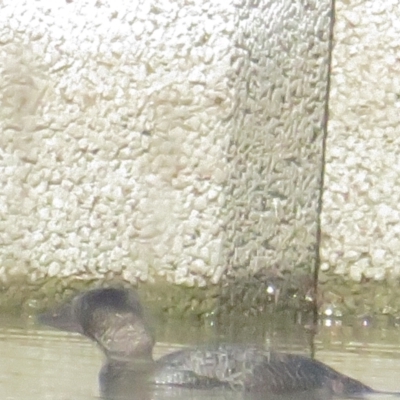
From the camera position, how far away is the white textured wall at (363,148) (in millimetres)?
5953

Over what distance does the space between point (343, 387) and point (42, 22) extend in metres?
2.01

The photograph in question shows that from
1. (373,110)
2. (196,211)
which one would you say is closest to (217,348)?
(196,211)

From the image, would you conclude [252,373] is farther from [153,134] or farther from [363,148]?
[363,148]

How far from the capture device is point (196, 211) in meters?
5.76

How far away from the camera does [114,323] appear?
4.75 m

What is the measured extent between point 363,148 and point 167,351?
132cm

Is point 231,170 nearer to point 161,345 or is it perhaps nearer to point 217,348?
point 161,345

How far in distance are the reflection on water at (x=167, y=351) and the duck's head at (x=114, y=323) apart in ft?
0.32

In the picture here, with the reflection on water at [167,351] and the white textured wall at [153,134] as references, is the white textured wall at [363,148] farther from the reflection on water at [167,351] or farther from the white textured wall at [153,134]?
the reflection on water at [167,351]

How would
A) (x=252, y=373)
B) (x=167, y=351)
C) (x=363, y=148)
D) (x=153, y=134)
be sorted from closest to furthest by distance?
(x=252, y=373), (x=167, y=351), (x=153, y=134), (x=363, y=148)

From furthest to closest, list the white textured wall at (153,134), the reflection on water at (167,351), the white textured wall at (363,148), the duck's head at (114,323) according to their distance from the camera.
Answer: the white textured wall at (363,148), the white textured wall at (153,134), the duck's head at (114,323), the reflection on water at (167,351)

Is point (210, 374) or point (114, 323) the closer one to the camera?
point (210, 374)

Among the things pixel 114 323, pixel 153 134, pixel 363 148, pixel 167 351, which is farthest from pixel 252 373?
pixel 363 148

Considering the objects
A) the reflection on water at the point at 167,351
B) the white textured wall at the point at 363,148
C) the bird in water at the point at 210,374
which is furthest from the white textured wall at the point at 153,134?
the bird in water at the point at 210,374
